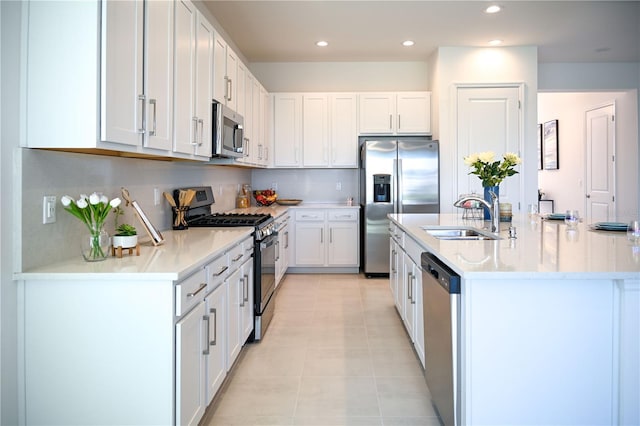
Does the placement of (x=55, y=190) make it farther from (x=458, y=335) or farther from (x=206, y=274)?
(x=458, y=335)

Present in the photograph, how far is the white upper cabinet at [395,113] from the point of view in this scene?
5930mm

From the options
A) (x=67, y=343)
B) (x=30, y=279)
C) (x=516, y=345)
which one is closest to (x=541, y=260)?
(x=516, y=345)

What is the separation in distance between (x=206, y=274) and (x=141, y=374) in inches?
21.5

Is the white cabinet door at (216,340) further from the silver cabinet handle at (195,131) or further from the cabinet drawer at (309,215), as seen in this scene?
the cabinet drawer at (309,215)

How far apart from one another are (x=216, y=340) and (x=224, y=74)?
2176mm

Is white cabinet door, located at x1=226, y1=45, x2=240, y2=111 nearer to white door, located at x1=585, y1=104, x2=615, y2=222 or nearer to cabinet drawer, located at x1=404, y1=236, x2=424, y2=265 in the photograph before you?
cabinet drawer, located at x1=404, y1=236, x2=424, y2=265

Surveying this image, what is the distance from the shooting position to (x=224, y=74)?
3.55 meters

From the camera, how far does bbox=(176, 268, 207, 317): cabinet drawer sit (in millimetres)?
1735

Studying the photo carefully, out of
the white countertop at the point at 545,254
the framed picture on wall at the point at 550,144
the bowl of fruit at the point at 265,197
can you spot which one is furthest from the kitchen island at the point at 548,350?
the framed picture on wall at the point at 550,144

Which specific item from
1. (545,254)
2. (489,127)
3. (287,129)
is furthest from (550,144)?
(545,254)

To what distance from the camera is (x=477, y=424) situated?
5.56 ft

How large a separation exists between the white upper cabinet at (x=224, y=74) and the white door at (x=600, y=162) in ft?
18.4

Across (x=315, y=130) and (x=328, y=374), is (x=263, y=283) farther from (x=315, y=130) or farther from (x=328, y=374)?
(x=315, y=130)

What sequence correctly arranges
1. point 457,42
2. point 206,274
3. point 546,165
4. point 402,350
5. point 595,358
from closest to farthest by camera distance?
point 595,358 → point 206,274 → point 402,350 → point 457,42 → point 546,165
